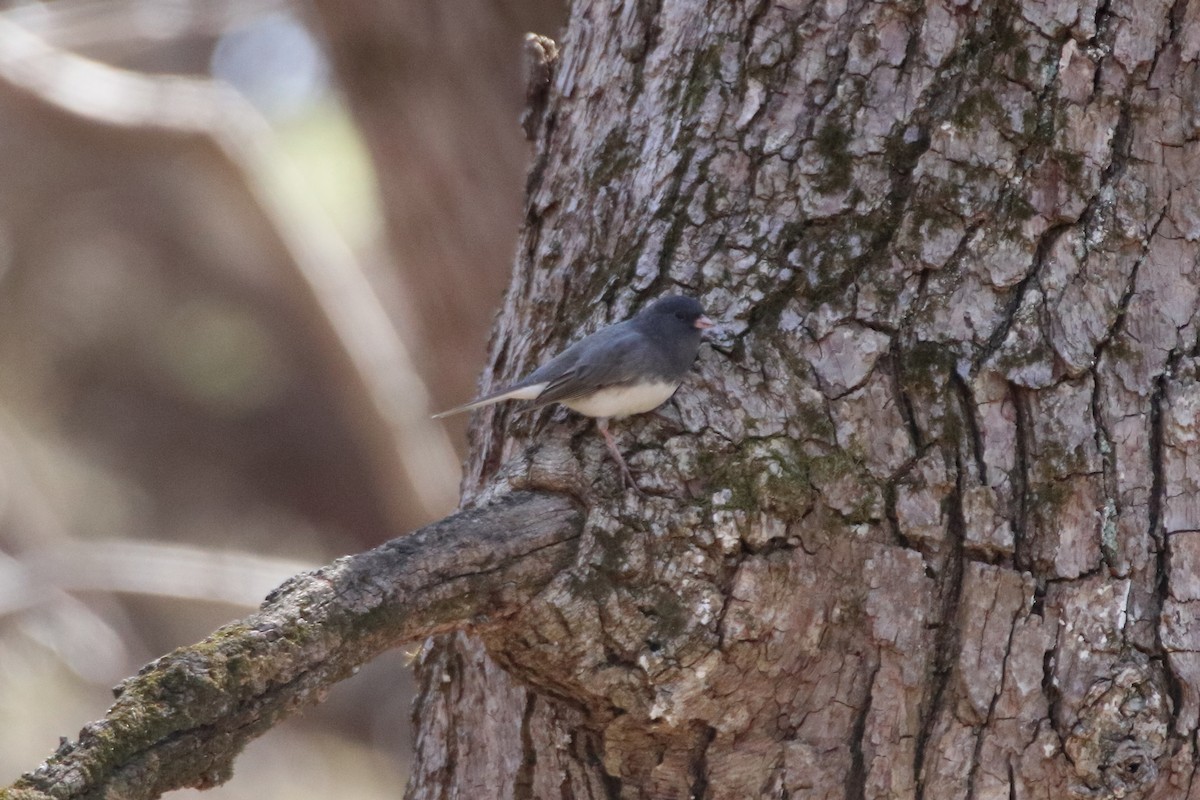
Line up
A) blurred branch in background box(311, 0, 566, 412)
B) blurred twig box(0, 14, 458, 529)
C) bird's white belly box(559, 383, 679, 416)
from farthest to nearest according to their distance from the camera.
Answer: blurred twig box(0, 14, 458, 529)
blurred branch in background box(311, 0, 566, 412)
bird's white belly box(559, 383, 679, 416)

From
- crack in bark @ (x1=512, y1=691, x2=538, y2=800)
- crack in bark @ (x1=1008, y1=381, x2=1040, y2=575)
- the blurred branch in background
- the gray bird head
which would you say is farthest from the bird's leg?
the blurred branch in background

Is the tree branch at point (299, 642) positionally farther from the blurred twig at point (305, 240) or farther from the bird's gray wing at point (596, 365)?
the blurred twig at point (305, 240)

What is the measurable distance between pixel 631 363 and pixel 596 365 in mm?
91

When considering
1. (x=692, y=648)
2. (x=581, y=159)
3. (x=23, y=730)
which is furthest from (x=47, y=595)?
(x=692, y=648)

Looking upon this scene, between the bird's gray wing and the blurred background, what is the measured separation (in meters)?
2.66

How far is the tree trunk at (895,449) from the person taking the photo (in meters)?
1.92

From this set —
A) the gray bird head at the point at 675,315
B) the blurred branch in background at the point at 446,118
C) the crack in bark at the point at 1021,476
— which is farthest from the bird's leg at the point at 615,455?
the blurred branch in background at the point at 446,118

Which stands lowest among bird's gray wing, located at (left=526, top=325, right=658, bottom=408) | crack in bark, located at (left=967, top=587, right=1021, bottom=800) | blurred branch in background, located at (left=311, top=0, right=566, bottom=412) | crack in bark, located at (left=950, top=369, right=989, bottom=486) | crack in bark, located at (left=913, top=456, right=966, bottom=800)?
crack in bark, located at (left=967, top=587, right=1021, bottom=800)

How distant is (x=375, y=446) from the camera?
572cm

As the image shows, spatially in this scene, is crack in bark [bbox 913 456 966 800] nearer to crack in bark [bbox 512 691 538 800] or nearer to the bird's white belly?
the bird's white belly

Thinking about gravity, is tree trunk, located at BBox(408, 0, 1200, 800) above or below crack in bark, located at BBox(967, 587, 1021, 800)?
above

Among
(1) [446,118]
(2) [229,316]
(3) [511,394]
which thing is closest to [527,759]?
(3) [511,394]

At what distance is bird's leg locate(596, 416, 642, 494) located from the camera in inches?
77.6

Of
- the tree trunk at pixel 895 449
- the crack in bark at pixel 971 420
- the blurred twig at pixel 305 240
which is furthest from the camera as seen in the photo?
the blurred twig at pixel 305 240
